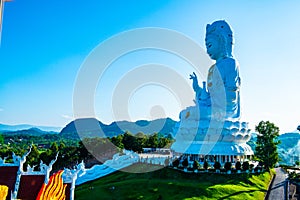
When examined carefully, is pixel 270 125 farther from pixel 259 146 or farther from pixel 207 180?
pixel 207 180

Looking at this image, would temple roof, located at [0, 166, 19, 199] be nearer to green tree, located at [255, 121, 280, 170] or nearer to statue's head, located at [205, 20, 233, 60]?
green tree, located at [255, 121, 280, 170]

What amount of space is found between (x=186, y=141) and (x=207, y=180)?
5.81 m

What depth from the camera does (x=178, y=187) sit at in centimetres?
1739

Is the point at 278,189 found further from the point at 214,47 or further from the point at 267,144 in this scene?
the point at 214,47

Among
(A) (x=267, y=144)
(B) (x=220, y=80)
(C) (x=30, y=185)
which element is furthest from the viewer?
(B) (x=220, y=80)

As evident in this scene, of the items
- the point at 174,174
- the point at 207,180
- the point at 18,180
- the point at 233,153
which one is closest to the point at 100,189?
the point at 174,174

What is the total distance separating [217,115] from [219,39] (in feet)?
22.6

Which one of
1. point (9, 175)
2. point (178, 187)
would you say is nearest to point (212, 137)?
point (178, 187)

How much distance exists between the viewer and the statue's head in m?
27.2

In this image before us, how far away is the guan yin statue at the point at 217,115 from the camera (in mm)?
23828

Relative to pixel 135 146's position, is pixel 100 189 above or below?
below

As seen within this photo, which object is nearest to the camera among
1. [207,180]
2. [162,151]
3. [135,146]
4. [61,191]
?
[61,191]

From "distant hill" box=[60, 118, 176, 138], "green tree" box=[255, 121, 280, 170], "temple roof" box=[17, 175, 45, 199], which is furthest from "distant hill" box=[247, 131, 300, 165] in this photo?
"temple roof" box=[17, 175, 45, 199]

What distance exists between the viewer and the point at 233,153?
2338cm
